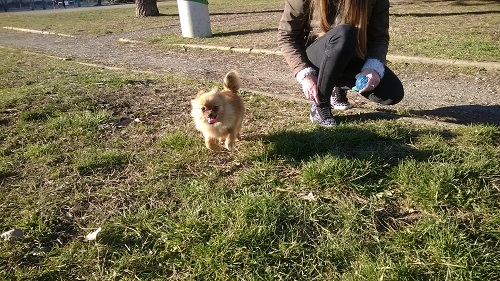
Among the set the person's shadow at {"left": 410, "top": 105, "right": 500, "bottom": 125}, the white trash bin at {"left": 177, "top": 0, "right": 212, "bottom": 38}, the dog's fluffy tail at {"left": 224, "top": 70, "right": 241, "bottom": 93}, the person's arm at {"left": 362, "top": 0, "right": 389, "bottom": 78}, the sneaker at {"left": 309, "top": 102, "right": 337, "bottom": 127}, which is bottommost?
the person's shadow at {"left": 410, "top": 105, "right": 500, "bottom": 125}

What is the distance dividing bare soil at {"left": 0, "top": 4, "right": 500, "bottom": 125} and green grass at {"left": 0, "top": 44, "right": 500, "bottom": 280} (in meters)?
0.81

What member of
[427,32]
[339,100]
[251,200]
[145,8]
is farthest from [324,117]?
[145,8]

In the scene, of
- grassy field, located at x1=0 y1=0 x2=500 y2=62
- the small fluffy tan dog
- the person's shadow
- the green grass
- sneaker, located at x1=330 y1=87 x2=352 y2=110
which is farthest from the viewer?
grassy field, located at x1=0 y1=0 x2=500 y2=62

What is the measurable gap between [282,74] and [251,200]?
387 centimetres

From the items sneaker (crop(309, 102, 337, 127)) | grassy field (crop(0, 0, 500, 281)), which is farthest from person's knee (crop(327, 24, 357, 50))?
grassy field (crop(0, 0, 500, 281))

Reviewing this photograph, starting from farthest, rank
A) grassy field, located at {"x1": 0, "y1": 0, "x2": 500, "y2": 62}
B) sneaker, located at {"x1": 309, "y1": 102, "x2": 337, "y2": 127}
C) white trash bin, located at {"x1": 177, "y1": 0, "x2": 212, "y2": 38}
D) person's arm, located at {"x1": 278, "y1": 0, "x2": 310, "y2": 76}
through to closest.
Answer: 1. white trash bin, located at {"x1": 177, "y1": 0, "x2": 212, "y2": 38}
2. grassy field, located at {"x1": 0, "y1": 0, "x2": 500, "y2": 62}
3. sneaker, located at {"x1": 309, "y1": 102, "x2": 337, "y2": 127}
4. person's arm, located at {"x1": 278, "y1": 0, "x2": 310, "y2": 76}

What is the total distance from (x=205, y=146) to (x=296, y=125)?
0.89 meters

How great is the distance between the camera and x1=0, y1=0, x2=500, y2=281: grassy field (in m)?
1.88

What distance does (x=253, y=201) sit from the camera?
7.43 ft

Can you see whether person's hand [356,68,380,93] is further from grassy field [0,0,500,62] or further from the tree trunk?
the tree trunk

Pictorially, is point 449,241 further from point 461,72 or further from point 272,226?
point 461,72

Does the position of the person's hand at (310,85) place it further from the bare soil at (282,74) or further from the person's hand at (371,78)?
the bare soil at (282,74)

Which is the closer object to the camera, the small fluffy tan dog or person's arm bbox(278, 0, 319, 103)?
the small fluffy tan dog

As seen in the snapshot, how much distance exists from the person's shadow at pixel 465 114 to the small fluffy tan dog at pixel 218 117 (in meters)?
1.91
